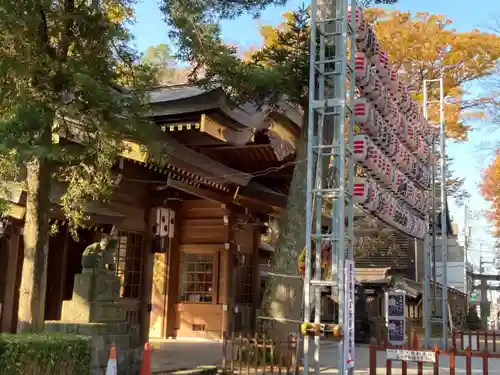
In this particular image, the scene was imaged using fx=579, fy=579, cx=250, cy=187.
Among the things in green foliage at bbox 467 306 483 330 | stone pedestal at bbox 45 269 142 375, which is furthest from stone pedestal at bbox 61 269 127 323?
green foliage at bbox 467 306 483 330

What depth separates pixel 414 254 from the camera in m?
34.4

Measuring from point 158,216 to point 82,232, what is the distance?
2080mm

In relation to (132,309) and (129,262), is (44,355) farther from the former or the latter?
(129,262)

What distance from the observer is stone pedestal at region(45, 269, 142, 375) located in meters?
8.66

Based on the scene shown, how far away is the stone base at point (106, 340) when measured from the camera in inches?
340

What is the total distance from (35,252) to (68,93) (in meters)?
2.11

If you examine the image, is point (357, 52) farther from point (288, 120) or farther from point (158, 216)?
point (158, 216)

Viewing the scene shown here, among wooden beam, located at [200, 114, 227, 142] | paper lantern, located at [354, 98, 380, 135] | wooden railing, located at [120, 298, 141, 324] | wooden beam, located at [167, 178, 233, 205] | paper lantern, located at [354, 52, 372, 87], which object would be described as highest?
paper lantern, located at [354, 52, 372, 87]

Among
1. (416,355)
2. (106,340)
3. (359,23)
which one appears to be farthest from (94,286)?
(359,23)

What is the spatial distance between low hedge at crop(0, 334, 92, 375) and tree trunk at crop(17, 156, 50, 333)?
39 centimetres

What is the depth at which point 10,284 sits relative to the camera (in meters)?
11.4

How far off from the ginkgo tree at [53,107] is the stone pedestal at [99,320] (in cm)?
→ 124

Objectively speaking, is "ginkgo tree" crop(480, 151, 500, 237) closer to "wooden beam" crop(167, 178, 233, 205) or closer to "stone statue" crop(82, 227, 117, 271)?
"wooden beam" crop(167, 178, 233, 205)

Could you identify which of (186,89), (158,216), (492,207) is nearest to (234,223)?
(158,216)
